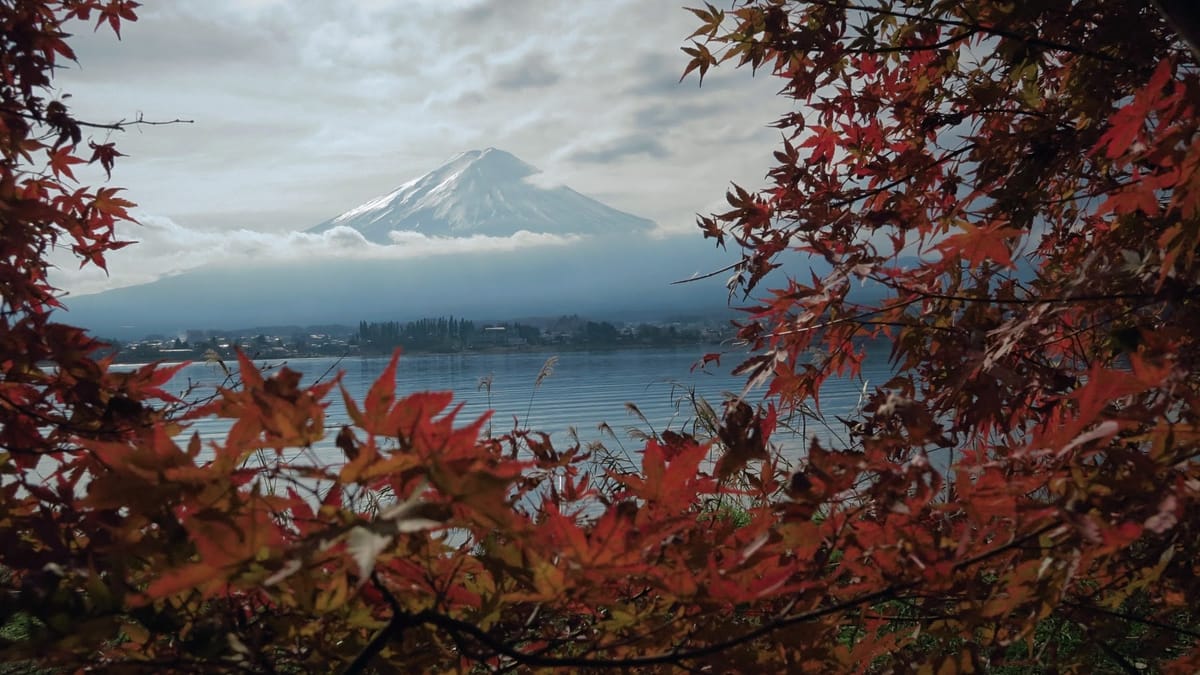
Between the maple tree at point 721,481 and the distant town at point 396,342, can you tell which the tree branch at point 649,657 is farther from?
the distant town at point 396,342

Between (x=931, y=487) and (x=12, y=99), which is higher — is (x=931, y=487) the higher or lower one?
the lower one

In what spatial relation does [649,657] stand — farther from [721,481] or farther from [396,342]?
[396,342]

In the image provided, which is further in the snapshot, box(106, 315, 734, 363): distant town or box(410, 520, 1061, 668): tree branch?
box(106, 315, 734, 363): distant town

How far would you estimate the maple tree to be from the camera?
91 cm

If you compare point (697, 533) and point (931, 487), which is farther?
point (697, 533)

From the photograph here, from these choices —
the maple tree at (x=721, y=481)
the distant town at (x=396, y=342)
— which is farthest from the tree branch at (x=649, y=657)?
the distant town at (x=396, y=342)

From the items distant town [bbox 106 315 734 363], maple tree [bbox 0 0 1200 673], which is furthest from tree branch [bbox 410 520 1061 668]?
distant town [bbox 106 315 734 363]

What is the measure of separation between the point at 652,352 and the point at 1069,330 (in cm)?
5360

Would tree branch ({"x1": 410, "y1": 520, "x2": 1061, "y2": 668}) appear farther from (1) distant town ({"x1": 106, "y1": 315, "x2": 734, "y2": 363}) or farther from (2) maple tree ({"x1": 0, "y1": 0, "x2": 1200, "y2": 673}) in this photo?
(1) distant town ({"x1": 106, "y1": 315, "x2": 734, "y2": 363})

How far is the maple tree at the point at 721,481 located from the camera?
0.91 m

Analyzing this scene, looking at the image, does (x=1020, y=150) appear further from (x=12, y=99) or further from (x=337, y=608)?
(x=12, y=99)

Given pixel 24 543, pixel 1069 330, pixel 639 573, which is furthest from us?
pixel 1069 330

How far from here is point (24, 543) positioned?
1.25 meters

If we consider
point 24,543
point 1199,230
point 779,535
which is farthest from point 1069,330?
point 24,543
